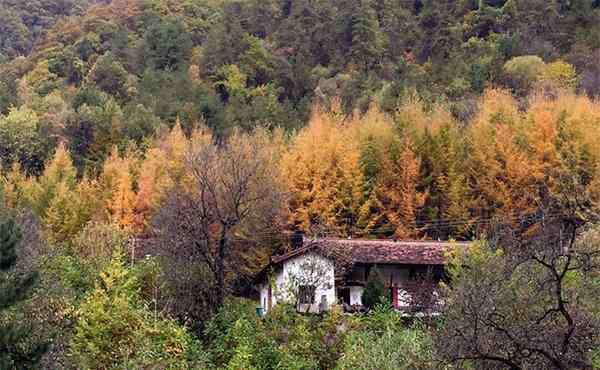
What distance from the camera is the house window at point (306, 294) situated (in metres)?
27.0

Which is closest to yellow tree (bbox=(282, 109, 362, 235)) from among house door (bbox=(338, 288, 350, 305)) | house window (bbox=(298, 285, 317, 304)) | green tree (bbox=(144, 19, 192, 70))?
house door (bbox=(338, 288, 350, 305))

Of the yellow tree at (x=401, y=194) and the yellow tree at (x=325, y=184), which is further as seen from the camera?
the yellow tree at (x=401, y=194)

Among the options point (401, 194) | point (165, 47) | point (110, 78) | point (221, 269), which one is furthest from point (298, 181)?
point (165, 47)

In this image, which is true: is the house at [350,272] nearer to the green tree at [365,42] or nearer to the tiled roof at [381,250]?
the tiled roof at [381,250]

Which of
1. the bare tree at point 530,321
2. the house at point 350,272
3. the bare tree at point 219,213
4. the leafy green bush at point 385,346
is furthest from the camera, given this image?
the house at point 350,272

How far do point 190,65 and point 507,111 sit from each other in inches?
1244

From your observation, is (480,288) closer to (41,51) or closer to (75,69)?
(75,69)

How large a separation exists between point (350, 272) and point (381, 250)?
1.40 m

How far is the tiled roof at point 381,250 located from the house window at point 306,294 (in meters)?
1.20

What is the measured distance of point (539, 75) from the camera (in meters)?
48.7

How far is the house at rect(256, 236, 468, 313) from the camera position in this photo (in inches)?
1058

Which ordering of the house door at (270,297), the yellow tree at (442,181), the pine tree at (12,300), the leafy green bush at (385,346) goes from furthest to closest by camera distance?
1. the yellow tree at (442,181)
2. the house door at (270,297)
3. the leafy green bush at (385,346)
4. the pine tree at (12,300)

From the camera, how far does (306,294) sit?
27125 millimetres

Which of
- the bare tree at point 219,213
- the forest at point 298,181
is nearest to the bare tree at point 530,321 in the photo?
the forest at point 298,181
